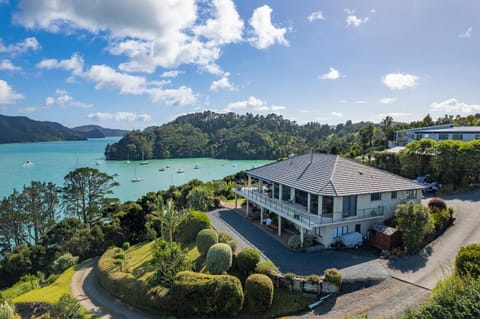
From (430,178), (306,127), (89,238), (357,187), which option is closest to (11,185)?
(89,238)

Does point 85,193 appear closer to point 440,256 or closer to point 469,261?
point 440,256

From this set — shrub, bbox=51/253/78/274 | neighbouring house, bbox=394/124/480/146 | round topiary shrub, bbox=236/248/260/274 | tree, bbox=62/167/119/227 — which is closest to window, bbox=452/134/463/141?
neighbouring house, bbox=394/124/480/146

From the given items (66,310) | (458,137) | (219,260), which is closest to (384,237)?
(219,260)

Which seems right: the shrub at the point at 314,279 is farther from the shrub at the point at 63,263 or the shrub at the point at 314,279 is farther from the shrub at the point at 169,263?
the shrub at the point at 63,263

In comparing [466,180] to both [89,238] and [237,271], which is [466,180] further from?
[89,238]

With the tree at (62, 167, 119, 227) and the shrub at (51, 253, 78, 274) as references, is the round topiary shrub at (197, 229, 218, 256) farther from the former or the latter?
the tree at (62, 167, 119, 227)
